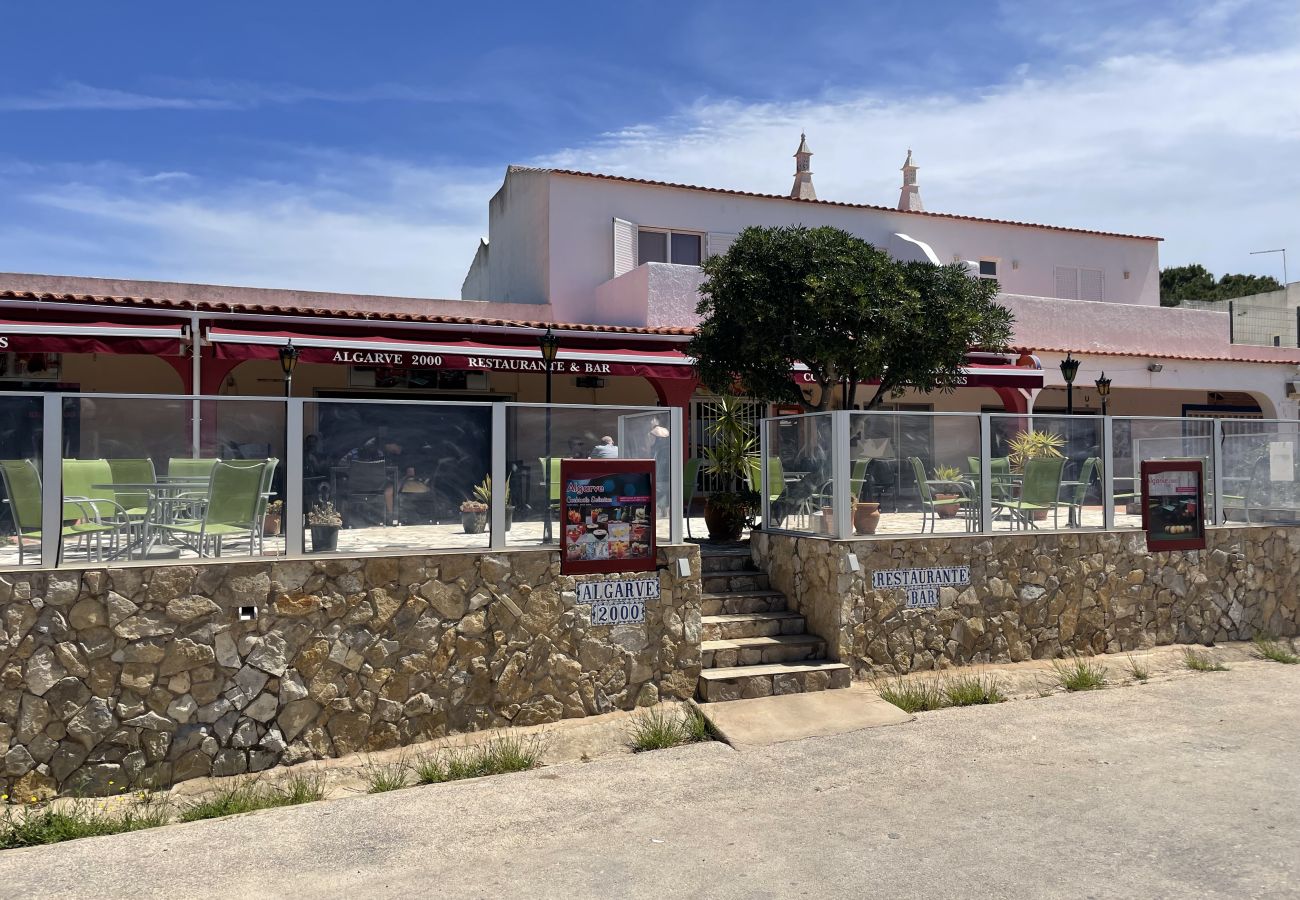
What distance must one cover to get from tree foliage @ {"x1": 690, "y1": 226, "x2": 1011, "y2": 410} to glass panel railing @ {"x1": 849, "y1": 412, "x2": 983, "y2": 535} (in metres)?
1.95

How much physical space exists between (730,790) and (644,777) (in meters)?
0.70

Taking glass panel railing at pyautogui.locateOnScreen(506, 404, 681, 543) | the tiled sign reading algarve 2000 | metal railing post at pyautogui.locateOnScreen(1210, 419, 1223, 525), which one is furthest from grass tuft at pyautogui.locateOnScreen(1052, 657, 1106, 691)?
glass panel railing at pyautogui.locateOnScreen(506, 404, 681, 543)

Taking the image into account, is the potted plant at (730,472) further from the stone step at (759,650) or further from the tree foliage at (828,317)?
the stone step at (759,650)

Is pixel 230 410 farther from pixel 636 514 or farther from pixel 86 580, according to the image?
pixel 636 514

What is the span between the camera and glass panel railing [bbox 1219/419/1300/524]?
12000 mm

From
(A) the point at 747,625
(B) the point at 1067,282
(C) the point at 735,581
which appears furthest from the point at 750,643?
(B) the point at 1067,282

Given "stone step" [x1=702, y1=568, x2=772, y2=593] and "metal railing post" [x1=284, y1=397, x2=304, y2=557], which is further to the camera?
"stone step" [x1=702, y1=568, x2=772, y2=593]

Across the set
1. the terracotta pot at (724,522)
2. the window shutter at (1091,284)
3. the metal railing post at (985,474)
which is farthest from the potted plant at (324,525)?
the window shutter at (1091,284)

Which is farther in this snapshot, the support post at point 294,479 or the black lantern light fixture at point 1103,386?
the black lantern light fixture at point 1103,386

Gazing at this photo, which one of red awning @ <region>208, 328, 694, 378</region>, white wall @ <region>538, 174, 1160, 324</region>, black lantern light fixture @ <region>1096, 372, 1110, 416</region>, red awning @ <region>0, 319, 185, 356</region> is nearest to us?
red awning @ <region>0, 319, 185, 356</region>

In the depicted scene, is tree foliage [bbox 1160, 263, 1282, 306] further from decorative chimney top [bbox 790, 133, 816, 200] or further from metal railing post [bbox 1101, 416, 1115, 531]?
metal railing post [bbox 1101, 416, 1115, 531]

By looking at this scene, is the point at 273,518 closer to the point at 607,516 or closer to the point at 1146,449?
the point at 607,516

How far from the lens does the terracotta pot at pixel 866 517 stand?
9891 millimetres

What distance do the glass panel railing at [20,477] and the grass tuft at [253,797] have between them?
85.7 inches
